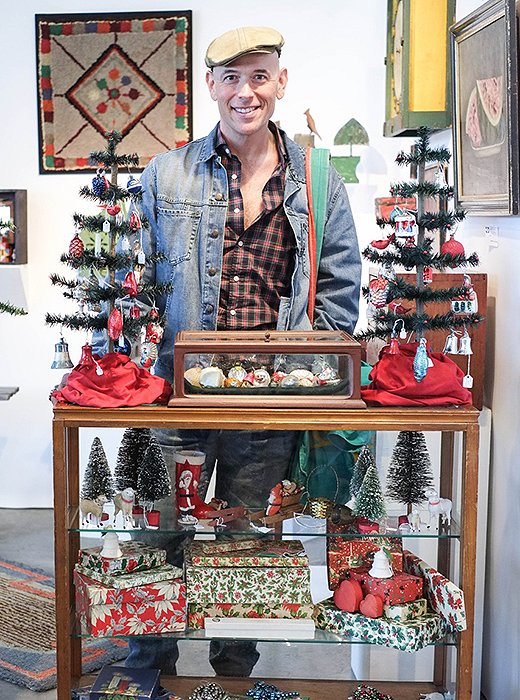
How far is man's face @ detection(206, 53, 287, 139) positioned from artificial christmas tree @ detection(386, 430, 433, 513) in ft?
2.59

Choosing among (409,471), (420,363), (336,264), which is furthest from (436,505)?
(336,264)

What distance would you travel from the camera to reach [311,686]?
255 cm

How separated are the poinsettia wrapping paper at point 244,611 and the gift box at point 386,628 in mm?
41

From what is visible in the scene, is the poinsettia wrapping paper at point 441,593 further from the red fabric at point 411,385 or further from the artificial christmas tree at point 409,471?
the red fabric at point 411,385

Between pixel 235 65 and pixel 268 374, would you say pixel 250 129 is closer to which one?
pixel 235 65

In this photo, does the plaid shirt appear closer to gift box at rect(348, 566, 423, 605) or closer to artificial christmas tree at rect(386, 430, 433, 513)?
artificial christmas tree at rect(386, 430, 433, 513)

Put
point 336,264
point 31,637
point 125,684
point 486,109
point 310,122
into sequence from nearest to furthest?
1. point 125,684
2. point 336,264
3. point 486,109
4. point 31,637
5. point 310,122

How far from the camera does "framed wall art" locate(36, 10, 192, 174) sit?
15.8ft

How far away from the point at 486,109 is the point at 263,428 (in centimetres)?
115

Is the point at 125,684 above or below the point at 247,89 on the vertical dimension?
below

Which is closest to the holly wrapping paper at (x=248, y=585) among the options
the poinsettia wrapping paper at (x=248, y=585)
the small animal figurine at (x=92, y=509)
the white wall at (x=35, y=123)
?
the poinsettia wrapping paper at (x=248, y=585)

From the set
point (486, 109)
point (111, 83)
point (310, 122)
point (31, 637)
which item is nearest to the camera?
point (486, 109)

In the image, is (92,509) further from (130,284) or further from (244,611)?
(130,284)

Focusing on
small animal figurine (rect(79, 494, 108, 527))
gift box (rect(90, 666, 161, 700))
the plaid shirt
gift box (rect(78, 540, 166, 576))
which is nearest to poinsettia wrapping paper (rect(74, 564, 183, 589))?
gift box (rect(78, 540, 166, 576))
